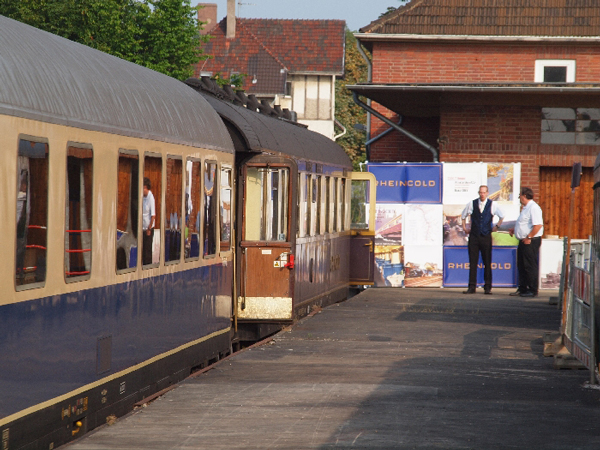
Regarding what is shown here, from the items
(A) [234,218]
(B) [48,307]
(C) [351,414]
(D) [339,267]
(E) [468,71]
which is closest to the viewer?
(B) [48,307]

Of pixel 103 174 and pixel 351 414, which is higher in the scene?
pixel 103 174

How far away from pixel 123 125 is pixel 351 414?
2.68 metres

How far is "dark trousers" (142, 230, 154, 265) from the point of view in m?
8.55

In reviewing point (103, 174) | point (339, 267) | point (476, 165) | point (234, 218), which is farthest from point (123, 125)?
point (476, 165)

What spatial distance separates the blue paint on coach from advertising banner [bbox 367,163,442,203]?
33.9 ft

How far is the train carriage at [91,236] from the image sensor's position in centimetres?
600

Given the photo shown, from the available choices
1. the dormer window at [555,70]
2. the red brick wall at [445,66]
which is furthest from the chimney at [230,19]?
the dormer window at [555,70]

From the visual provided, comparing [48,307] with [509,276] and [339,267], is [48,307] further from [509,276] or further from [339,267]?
[509,276]

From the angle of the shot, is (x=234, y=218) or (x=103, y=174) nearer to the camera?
(x=103, y=174)

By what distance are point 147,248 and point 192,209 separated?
1.44 metres

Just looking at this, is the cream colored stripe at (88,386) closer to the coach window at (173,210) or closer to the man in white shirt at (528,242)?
the coach window at (173,210)

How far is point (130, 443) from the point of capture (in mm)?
6977

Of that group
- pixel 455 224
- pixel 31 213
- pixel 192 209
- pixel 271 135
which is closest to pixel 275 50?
pixel 455 224

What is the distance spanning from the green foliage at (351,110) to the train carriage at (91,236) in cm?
5981
